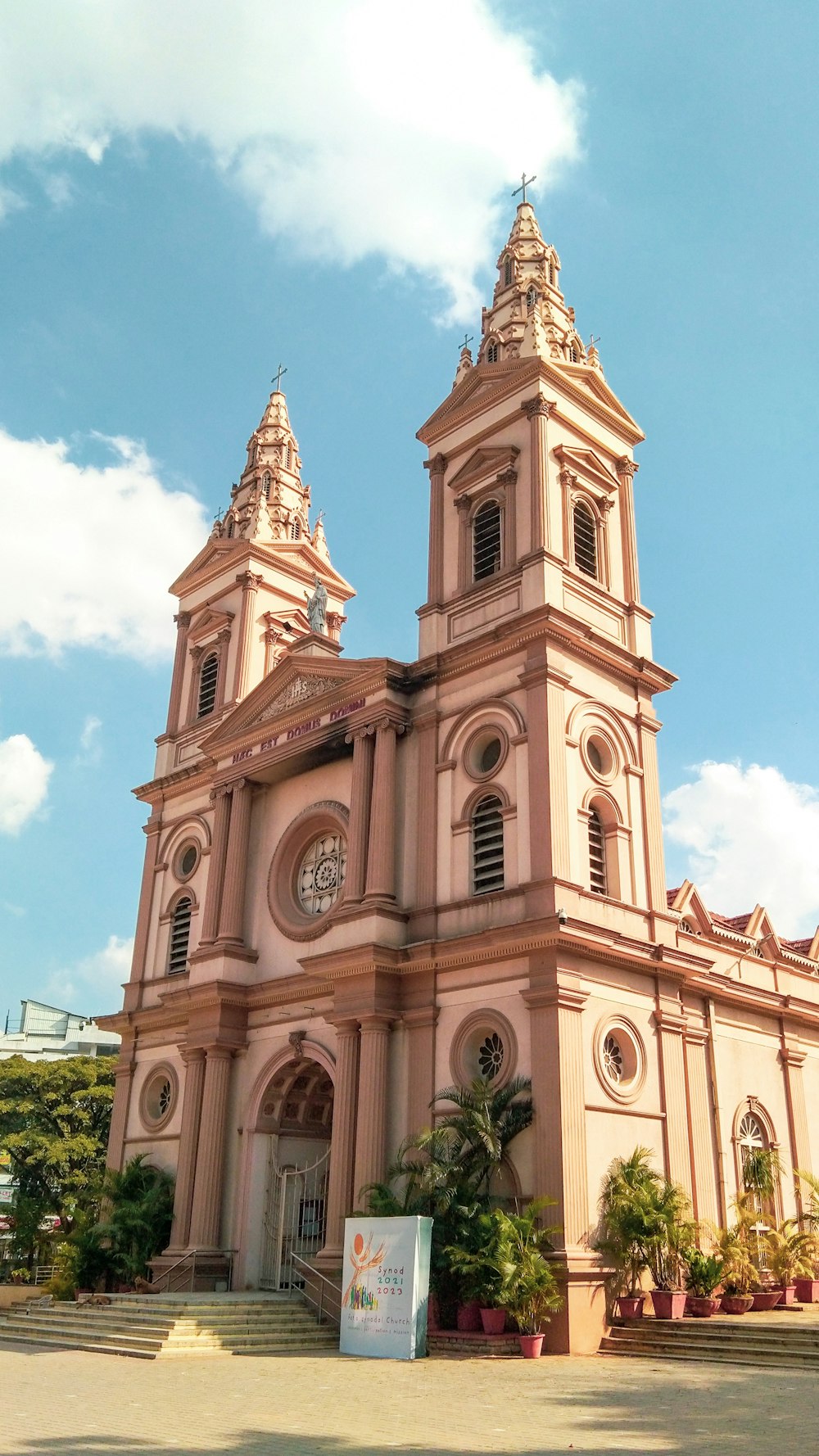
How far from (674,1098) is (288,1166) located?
8.87m

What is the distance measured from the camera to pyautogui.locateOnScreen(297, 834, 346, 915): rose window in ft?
89.6

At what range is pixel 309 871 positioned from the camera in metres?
28.3

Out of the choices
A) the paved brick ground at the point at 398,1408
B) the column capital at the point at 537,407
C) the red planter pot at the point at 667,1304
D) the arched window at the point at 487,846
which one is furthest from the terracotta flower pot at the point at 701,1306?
the column capital at the point at 537,407

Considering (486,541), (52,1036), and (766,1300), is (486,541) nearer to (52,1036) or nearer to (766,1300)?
(766,1300)

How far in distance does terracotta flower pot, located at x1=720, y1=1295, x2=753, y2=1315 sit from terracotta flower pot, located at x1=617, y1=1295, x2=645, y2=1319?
1854 mm

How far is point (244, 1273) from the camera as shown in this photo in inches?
991

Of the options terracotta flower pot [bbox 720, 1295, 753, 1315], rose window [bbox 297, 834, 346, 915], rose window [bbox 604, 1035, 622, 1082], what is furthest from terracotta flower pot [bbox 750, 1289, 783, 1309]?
rose window [bbox 297, 834, 346, 915]

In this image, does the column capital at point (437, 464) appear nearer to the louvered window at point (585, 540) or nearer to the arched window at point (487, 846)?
the louvered window at point (585, 540)

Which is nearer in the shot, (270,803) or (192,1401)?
(192,1401)

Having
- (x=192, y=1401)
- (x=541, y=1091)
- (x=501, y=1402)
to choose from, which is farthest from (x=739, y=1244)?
(x=192, y=1401)

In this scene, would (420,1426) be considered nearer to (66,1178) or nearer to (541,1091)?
(541,1091)

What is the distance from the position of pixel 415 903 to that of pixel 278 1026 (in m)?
4.77

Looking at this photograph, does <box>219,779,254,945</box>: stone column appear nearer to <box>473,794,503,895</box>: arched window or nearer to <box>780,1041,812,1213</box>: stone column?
<box>473,794,503,895</box>: arched window

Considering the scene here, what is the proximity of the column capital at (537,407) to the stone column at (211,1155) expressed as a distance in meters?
15.4
